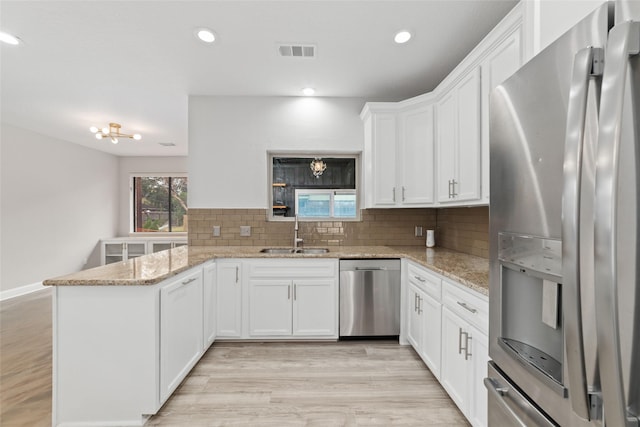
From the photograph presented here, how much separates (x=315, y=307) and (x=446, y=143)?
1910mm

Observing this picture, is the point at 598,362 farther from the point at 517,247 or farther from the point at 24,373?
the point at 24,373

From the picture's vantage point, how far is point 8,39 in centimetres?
227

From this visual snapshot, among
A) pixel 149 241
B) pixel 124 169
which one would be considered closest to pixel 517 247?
pixel 149 241

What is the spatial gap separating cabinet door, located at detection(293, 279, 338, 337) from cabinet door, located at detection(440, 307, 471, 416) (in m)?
1.11

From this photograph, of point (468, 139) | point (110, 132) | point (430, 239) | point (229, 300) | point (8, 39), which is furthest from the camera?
point (110, 132)

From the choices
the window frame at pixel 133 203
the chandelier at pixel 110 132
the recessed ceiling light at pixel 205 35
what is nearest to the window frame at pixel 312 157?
the recessed ceiling light at pixel 205 35

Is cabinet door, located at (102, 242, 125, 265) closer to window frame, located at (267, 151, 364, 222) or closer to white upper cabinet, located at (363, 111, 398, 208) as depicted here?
window frame, located at (267, 151, 364, 222)

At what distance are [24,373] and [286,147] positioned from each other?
3.02 m

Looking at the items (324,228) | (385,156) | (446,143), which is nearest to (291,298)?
(324,228)

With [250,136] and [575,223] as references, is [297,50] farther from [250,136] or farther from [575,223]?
[575,223]

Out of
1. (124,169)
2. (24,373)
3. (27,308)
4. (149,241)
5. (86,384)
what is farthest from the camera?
(124,169)

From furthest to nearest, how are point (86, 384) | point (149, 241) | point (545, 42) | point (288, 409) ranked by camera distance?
point (149, 241) < point (288, 409) < point (86, 384) < point (545, 42)

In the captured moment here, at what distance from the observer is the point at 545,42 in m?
1.10

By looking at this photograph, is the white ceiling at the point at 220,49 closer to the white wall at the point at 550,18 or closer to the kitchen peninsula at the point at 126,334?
the white wall at the point at 550,18
